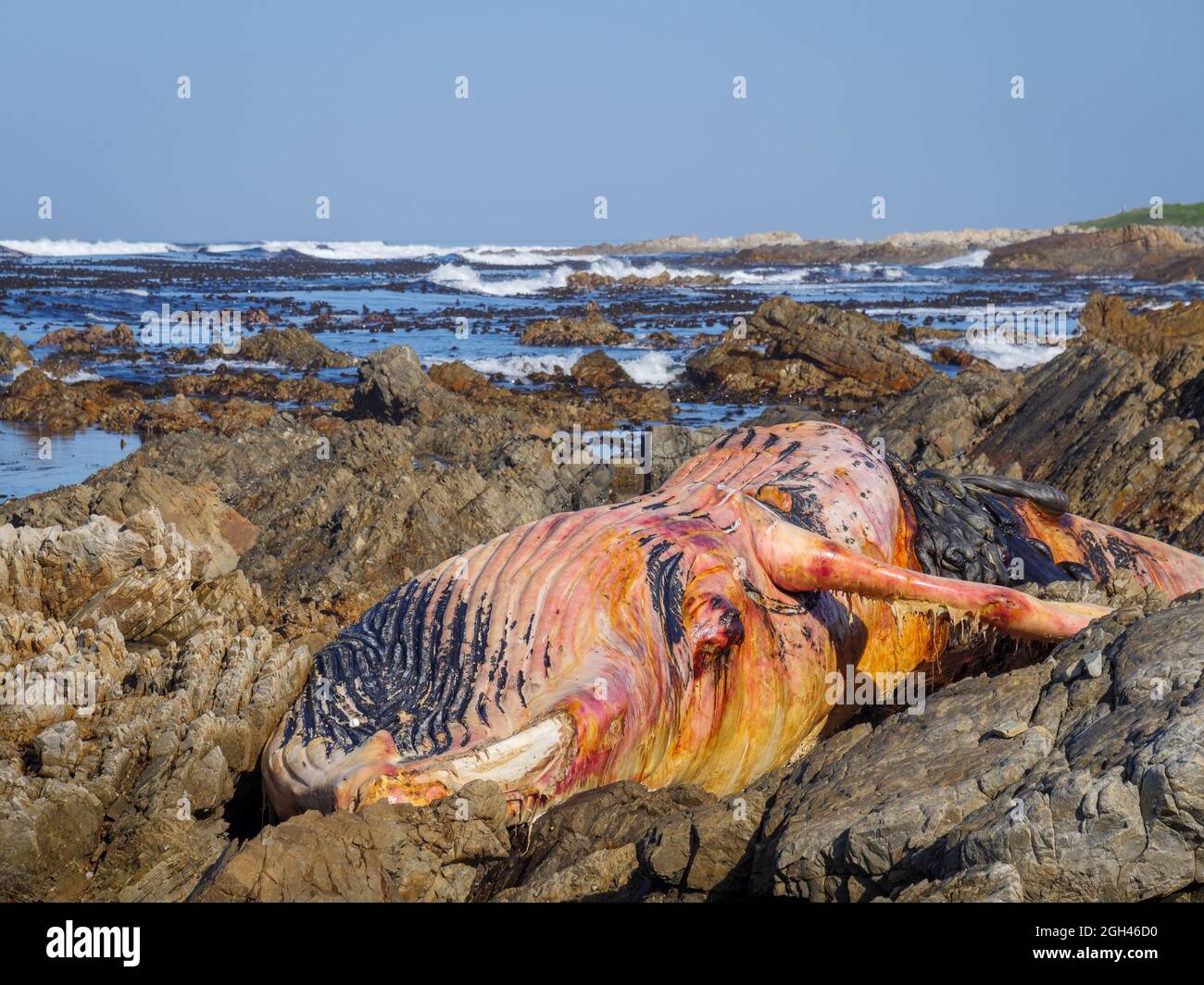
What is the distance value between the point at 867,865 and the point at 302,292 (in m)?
61.1

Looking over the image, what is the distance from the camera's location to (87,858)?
4.48 metres

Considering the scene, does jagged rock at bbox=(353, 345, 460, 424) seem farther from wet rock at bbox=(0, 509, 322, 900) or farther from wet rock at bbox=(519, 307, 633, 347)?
wet rock at bbox=(519, 307, 633, 347)

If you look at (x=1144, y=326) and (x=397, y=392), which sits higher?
(x=1144, y=326)

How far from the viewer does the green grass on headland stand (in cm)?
11350

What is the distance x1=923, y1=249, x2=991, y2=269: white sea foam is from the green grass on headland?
36.8 feet

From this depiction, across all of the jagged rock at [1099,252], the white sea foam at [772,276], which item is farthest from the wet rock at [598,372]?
the jagged rock at [1099,252]

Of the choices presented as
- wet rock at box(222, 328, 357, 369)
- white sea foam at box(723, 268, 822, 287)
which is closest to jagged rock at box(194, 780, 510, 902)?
wet rock at box(222, 328, 357, 369)

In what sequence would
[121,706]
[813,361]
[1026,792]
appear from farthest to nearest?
1. [813,361]
2. [121,706]
3. [1026,792]

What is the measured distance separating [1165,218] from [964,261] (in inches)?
827

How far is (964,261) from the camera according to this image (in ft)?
366

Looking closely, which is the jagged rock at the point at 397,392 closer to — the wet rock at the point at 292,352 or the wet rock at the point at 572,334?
the wet rock at the point at 292,352

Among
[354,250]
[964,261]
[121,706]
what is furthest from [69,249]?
[121,706]

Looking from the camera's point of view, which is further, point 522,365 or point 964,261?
point 964,261

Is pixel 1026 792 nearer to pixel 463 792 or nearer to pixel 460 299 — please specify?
pixel 463 792
